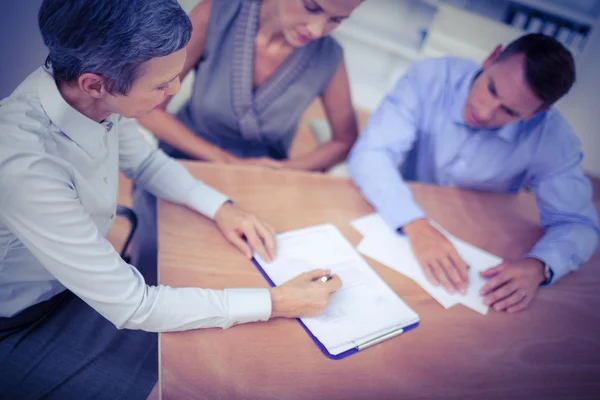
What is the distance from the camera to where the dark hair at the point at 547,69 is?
106cm

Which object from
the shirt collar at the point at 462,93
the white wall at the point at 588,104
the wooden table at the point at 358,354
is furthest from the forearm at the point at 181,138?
the white wall at the point at 588,104

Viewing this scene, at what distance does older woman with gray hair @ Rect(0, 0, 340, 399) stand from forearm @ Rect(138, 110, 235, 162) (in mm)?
532

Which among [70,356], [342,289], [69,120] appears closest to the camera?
[69,120]

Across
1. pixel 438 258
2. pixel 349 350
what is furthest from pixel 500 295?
pixel 349 350

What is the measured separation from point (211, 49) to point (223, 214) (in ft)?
2.19

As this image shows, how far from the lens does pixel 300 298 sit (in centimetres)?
78

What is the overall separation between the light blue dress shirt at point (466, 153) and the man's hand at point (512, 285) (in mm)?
134

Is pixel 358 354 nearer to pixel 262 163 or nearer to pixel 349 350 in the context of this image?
pixel 349 350

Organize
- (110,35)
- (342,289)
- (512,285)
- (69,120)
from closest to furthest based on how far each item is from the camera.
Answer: (110,35)
(69,120)
(342,289)
(512,285)

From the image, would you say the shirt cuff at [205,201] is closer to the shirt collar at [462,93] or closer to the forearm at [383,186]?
the forearm at [383,186]

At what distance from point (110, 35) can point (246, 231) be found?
491mm

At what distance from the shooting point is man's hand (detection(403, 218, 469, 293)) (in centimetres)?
98

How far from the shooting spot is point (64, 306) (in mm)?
851

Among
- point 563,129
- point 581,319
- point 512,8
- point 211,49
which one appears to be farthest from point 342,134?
point 512,8
